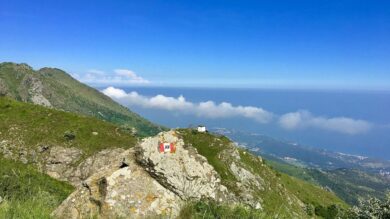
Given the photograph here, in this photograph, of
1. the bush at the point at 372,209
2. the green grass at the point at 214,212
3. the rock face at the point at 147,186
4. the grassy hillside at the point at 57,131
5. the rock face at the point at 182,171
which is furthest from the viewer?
the grassy hillside at the point at 57,131

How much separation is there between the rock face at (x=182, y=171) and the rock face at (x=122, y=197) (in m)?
0.35

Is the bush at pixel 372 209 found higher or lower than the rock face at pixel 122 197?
lower

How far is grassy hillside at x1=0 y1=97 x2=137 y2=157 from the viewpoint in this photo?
67062 mm

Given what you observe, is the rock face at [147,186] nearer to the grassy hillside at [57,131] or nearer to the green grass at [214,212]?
the green grass at [214,212]

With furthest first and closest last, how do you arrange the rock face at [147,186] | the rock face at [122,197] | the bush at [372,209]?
1. the bush at [372,209]
2. the rock face at [147,186]
3. the rock face at [122,197]

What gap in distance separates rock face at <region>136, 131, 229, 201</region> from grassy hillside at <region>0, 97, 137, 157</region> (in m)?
50.9

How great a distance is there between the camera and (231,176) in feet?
172

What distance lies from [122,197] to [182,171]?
2.86 metres

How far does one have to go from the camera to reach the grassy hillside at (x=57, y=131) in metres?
67.1

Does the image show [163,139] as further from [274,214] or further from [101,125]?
[101,125]

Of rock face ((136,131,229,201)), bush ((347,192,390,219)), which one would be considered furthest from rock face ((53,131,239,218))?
bush ((347,192,390,219))

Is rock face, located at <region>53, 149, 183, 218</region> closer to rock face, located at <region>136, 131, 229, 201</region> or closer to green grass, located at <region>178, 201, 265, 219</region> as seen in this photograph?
rock face, located at <region>136, 131, 229, 201</region>

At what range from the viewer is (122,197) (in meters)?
14.2

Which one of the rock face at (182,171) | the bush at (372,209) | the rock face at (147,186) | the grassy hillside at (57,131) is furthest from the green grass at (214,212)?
the grassy hillside at (57,131)
